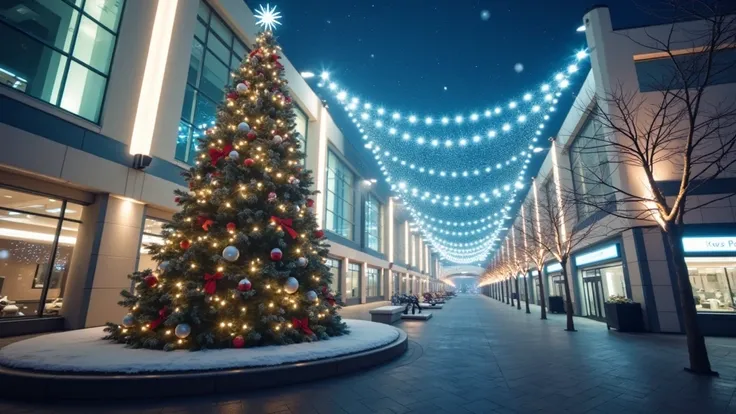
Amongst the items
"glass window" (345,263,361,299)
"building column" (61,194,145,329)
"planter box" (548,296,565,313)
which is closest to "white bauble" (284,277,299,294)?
"building column" (61,194,145,329)

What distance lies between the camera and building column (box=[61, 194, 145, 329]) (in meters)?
8.64

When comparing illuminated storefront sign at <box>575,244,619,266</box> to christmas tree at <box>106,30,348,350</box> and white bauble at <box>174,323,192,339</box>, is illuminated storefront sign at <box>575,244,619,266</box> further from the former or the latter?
white bauble at <box>174,323,192,339</box>

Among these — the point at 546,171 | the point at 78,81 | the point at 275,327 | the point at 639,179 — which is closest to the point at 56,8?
the point at 78,81

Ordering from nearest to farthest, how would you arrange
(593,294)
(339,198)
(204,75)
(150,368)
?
1. (150,368)
2. (204,75)
3. (593,294)
4. (339,198)

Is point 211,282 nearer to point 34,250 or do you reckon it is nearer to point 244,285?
point 244,285

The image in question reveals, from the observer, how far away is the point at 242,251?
6270 millimetres

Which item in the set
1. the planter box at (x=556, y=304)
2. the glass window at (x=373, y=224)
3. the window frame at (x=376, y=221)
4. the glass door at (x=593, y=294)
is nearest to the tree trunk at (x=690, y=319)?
the glass door at (x=593, y=294)

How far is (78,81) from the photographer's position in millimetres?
8984

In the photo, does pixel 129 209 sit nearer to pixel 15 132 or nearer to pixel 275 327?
pixel 15 132

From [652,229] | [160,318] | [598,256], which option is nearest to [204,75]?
[160,318]

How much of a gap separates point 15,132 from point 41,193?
1760 mm

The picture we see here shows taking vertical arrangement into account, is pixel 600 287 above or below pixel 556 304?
above

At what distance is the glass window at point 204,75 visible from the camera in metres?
12.5

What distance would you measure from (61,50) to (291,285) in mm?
9219
